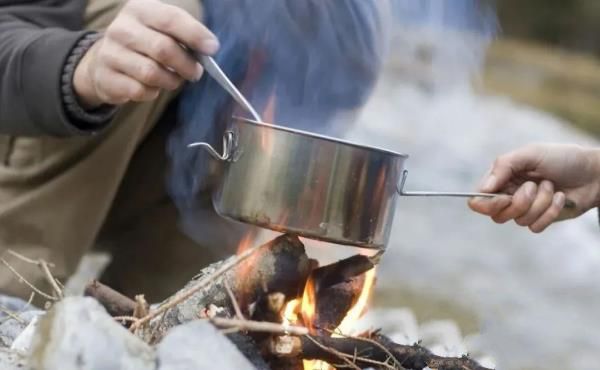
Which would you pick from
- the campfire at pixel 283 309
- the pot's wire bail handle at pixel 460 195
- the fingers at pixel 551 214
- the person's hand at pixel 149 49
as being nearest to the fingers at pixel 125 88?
the person's hand at pixel 149 49

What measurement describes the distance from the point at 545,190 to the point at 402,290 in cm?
192

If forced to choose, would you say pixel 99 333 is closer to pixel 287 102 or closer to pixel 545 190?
pixel 545 190

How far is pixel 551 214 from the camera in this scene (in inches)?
64.7

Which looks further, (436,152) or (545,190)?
(436,152)

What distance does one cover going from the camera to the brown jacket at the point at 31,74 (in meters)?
1.72

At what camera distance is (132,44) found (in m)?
1.44

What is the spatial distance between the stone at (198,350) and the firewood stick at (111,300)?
32 centimetres

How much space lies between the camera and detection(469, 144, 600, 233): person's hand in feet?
5.36

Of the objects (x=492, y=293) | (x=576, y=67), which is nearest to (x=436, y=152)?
(x=492, y=293)

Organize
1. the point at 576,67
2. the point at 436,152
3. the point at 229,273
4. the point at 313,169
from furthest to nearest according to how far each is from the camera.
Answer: the point at 576,67 → the point at 436,152 → the point at 229,273 → the point at 313,169

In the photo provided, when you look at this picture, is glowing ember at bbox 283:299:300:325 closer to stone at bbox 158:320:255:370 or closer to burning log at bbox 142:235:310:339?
burning log at bbox 142:235:310:339

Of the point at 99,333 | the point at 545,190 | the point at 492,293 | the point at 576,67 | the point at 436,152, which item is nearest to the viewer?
the point at 99,333

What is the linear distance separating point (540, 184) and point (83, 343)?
0.79 m

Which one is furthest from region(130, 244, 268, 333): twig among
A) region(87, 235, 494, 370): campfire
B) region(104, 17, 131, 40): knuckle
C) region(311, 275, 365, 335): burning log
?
region(104, 17, 131, 40): knuckle
